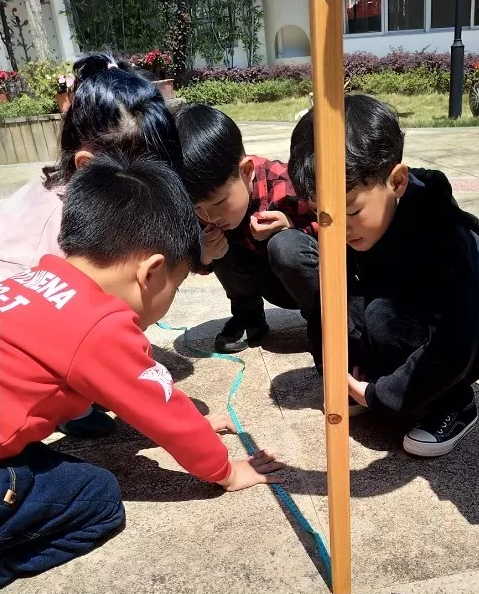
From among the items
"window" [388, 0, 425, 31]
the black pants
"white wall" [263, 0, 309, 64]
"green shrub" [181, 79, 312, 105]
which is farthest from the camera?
"white wall" [263, 0, 309, 64]

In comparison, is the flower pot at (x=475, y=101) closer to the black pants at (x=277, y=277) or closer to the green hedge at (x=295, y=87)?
the green hedge at (x=295, y=87)

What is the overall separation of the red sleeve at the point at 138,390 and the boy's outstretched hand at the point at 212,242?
0.77 metres

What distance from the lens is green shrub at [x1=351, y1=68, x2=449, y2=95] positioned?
14.1 metres

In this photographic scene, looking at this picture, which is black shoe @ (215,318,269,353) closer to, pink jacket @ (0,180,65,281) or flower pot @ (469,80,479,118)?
pink jacket @ (0,180,65,281)

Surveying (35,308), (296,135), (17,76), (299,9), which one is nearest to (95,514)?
(35,308)

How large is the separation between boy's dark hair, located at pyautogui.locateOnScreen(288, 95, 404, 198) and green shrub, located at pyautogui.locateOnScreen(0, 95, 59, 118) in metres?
6.96

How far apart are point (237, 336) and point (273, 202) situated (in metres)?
0.56

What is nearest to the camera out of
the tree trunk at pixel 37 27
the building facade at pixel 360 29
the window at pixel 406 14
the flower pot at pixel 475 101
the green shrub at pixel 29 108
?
the green shrub at pixel 29 108

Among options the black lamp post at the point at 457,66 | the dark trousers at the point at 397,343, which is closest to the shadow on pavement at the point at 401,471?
the dark trousers at the point at 397,343

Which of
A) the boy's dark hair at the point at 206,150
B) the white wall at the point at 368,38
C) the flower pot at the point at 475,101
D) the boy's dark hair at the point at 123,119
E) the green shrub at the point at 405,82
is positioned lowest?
the green shrub at the point at 405,82

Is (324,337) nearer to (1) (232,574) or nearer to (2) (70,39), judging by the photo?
(1) (232,574)

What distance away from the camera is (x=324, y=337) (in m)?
1.15

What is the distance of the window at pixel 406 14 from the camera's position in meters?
16.3

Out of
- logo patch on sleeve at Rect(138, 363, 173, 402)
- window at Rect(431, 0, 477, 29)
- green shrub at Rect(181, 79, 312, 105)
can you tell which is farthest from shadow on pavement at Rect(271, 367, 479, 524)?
window at Rect(431, 0, 477, 29)
